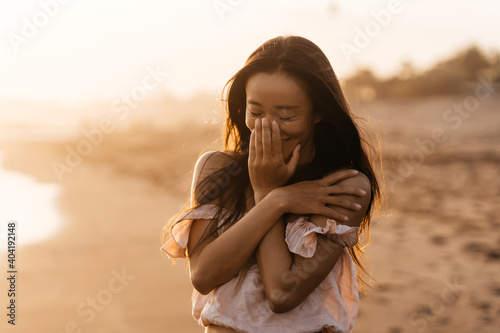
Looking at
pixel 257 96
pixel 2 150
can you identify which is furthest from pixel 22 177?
pixel 257 96

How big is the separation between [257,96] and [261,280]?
0.68m

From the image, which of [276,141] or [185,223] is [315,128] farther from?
[185,223]

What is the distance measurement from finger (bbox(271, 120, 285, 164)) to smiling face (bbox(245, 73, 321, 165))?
4cm

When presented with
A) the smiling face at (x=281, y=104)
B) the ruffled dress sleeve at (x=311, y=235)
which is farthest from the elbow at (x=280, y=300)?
the smiling face at (x=281, y=104)

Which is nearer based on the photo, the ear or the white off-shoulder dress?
the white off-shoulder dress

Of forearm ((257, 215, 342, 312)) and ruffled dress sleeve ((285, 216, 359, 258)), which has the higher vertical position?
ruffled dress sleeve ((285, 216, 359, 258))

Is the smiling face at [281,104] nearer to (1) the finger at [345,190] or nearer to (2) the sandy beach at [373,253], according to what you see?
(1) the finger at [345,190]

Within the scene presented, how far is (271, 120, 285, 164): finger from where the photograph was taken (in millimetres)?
2266

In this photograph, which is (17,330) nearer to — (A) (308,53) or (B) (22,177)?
(A) (308,53)

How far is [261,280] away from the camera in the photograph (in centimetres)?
225

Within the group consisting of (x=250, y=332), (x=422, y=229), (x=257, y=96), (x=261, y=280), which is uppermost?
(x=257, y=96)

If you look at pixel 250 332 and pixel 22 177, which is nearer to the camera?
pixel 250 332

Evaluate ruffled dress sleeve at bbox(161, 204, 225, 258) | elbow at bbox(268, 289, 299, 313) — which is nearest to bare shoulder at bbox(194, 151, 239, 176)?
ruffled dress sleeve at bbox(161, 204, 225, 258)

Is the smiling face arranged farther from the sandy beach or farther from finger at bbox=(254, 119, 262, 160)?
the sandy beach
